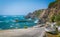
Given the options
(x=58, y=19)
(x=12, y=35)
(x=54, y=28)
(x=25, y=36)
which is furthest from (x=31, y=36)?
(x=58, y=19)

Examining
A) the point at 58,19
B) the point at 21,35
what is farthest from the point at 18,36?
the point at 58,19

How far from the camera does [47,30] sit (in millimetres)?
5180

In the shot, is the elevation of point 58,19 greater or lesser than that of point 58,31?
greater

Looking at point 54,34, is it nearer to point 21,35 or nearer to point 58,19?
A: point 58,19

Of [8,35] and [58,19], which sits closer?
[58,19]

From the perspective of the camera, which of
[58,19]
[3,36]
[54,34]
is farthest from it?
[3,36]

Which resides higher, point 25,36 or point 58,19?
point 58,19

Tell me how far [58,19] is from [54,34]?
0.77 meters

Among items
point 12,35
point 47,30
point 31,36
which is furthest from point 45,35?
point 12,35

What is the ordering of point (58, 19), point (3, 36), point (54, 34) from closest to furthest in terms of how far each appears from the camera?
point (58, 19) → point (54, 34) → point (3, 36)

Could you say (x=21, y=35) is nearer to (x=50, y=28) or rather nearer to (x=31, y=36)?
(x=31, y=36)

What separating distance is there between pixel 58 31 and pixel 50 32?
25 centimetres

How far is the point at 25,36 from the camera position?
584cm

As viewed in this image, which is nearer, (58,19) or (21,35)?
(58,19)
